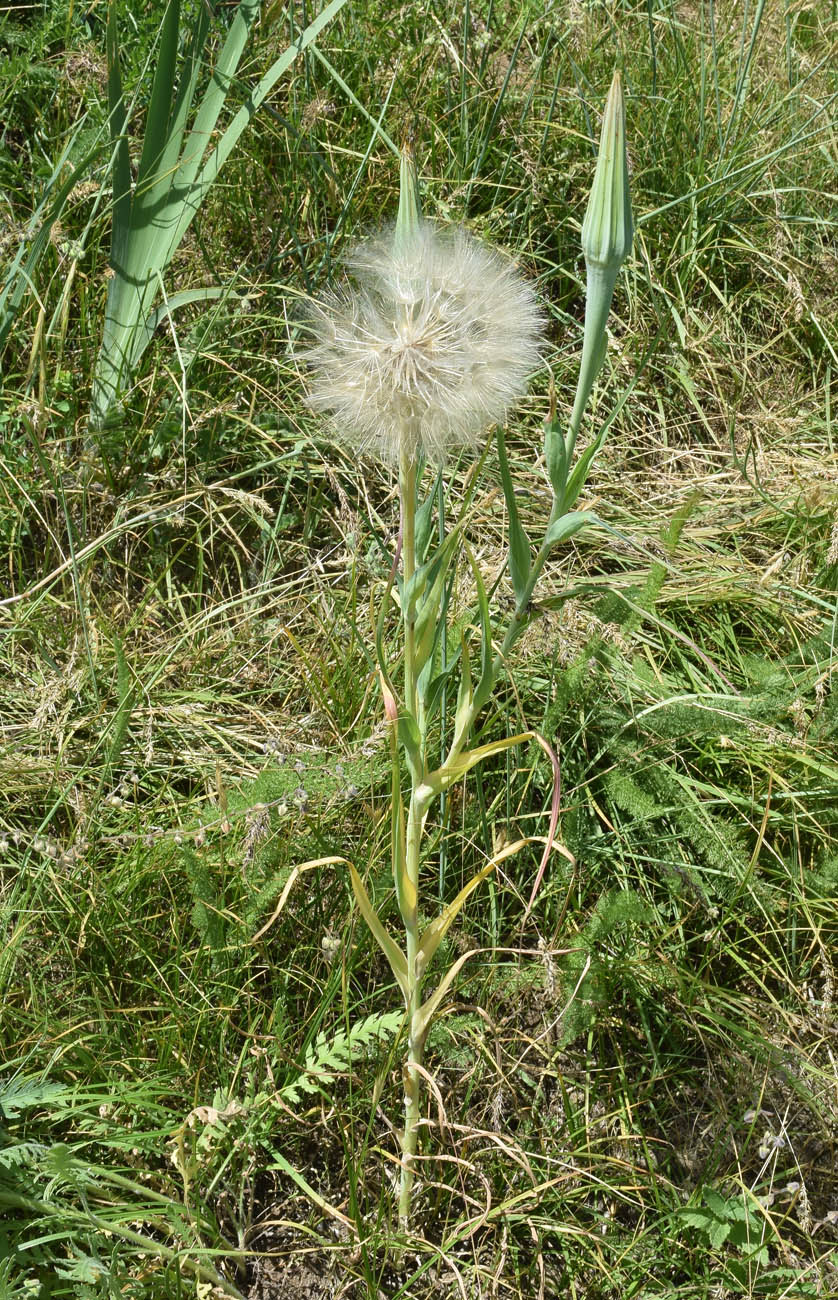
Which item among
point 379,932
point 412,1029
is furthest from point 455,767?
point 412,1029

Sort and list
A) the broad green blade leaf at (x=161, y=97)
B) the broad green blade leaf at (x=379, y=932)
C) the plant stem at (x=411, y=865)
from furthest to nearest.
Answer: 1. the broad green blade leaf at (x=161, y=97)
2. the broad green blade leaf at (x=379, y=932)
3. the plant stem at (x=411, y=865)

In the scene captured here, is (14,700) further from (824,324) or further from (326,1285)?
(824,324)

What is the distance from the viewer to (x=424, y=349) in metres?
1.11

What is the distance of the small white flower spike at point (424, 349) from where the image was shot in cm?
109

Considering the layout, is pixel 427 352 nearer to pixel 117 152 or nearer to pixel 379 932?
pixel 379 932

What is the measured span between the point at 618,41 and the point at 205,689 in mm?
1803

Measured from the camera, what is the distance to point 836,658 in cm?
179

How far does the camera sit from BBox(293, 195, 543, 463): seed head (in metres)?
1.09

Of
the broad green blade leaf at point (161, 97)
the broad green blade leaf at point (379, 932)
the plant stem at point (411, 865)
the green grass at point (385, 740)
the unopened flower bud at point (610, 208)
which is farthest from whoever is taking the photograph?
the broad green blade leaf at point (161, 97)

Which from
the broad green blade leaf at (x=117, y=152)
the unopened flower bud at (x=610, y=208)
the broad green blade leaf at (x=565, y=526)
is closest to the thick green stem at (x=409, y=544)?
the broad green blade leaf at (x=565, y=526)

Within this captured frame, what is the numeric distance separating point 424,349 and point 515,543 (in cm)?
22

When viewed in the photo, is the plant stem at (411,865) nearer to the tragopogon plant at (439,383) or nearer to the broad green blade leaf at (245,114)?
the tragopogon plant at (439,383)

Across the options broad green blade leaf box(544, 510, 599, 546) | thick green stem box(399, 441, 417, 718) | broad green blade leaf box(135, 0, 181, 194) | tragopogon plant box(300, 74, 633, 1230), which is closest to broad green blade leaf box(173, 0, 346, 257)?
broad green blade leaf box(135, 0, 181, 194)

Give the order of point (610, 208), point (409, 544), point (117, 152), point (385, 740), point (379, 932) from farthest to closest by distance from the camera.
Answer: point (117, 152), point (385, 740), point (379, 932), point (409, 544), point (610, 208)
